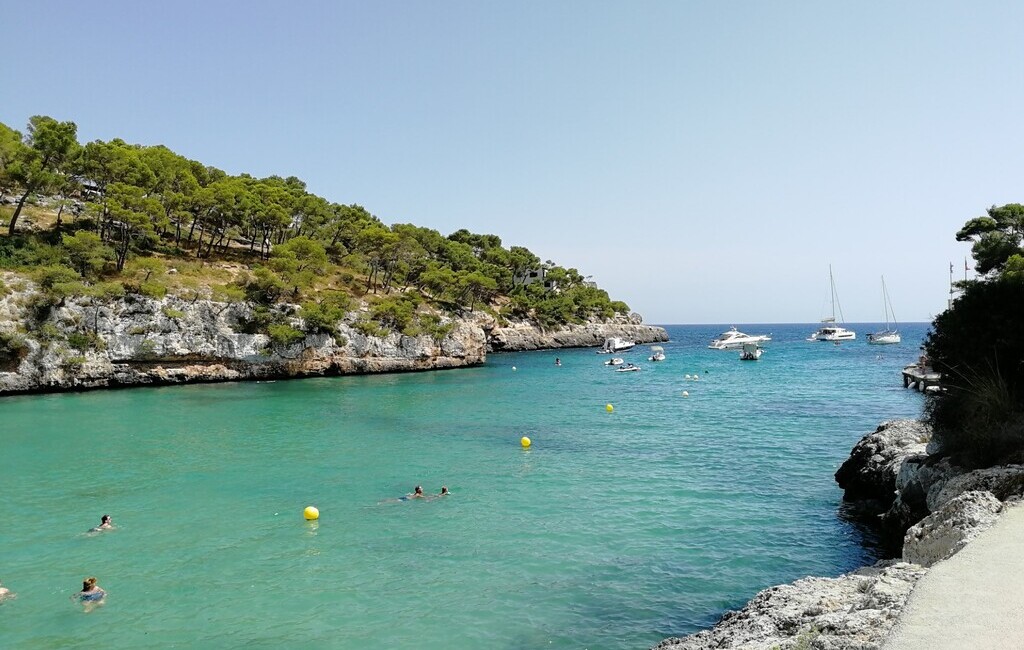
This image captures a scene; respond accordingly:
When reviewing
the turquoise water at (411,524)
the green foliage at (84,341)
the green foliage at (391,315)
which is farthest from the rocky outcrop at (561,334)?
the turquoise water at (411,524)

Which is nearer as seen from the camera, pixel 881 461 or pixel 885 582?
pixel 885 582

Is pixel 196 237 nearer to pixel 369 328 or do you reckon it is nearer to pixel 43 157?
pixel 43 157

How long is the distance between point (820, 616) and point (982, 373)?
10549mm

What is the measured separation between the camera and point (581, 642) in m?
9.33

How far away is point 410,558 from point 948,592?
10002 mm

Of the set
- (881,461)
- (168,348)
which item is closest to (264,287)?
(168,348)

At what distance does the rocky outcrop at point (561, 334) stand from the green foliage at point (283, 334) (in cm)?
4125

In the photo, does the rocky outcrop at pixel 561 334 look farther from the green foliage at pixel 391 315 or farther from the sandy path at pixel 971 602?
the sandy path at pixel 971 602

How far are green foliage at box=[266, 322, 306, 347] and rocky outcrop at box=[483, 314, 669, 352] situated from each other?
41251mm

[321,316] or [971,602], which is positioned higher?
[321,316]

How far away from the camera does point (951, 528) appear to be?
27.4 feet

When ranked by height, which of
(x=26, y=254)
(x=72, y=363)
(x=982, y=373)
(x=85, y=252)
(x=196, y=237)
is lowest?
(x=72, y=363)

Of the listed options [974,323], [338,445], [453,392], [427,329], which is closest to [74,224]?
[427,329]

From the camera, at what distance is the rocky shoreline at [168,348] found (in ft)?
139
